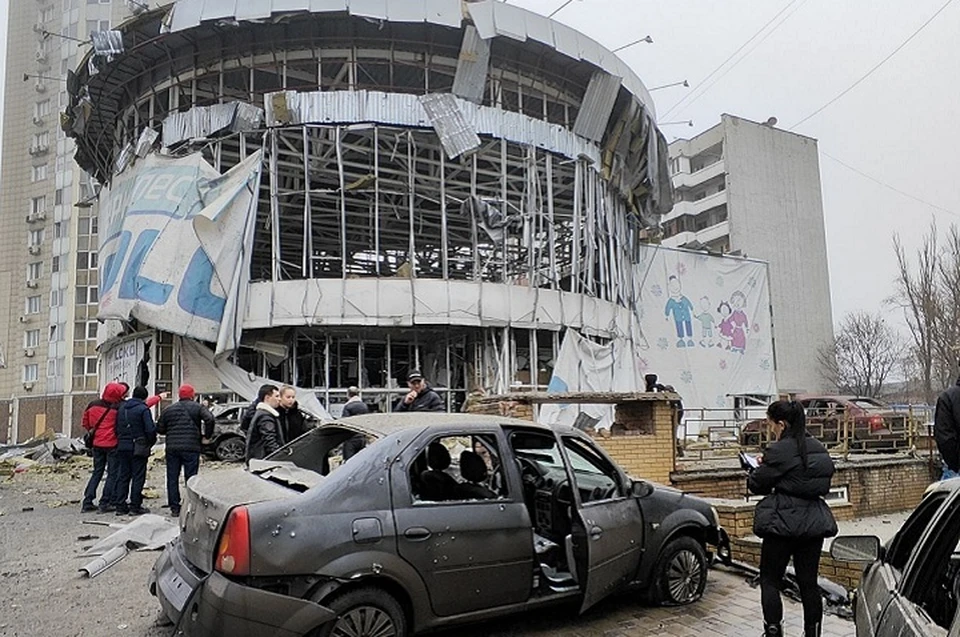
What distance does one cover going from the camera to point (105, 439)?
9562mm

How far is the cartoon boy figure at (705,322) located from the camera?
2905 cm

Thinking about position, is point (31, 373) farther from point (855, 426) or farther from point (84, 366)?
point (855, 426)

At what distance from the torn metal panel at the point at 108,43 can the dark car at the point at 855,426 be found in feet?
65.2

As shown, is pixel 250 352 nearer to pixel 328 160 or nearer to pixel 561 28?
pixel 328 160

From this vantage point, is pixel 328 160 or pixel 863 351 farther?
pixel 863 351

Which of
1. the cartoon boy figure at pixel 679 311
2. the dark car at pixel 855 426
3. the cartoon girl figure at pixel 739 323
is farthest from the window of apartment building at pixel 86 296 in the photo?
the dark car at pixel 855 426

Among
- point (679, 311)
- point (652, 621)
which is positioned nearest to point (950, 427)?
point (652, 621)

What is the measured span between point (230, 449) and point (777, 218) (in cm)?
4559

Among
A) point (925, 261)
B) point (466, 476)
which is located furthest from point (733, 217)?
point (466, 476)

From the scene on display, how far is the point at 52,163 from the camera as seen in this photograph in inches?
1917

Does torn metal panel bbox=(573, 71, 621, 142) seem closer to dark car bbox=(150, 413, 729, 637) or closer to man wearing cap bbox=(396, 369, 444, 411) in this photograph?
man wearing cap bbox=(396, 369, 444, 411)

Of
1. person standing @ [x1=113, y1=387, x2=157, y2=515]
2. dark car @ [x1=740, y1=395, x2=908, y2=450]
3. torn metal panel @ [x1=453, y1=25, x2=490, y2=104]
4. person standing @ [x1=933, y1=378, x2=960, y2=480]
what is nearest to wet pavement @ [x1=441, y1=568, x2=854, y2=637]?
person standing @ [x1=933, y1=378, x2=960, y2=480]

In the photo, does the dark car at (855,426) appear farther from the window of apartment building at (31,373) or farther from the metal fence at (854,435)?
the window of apartment building at (31,373)

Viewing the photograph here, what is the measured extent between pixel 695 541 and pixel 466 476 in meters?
1.98
